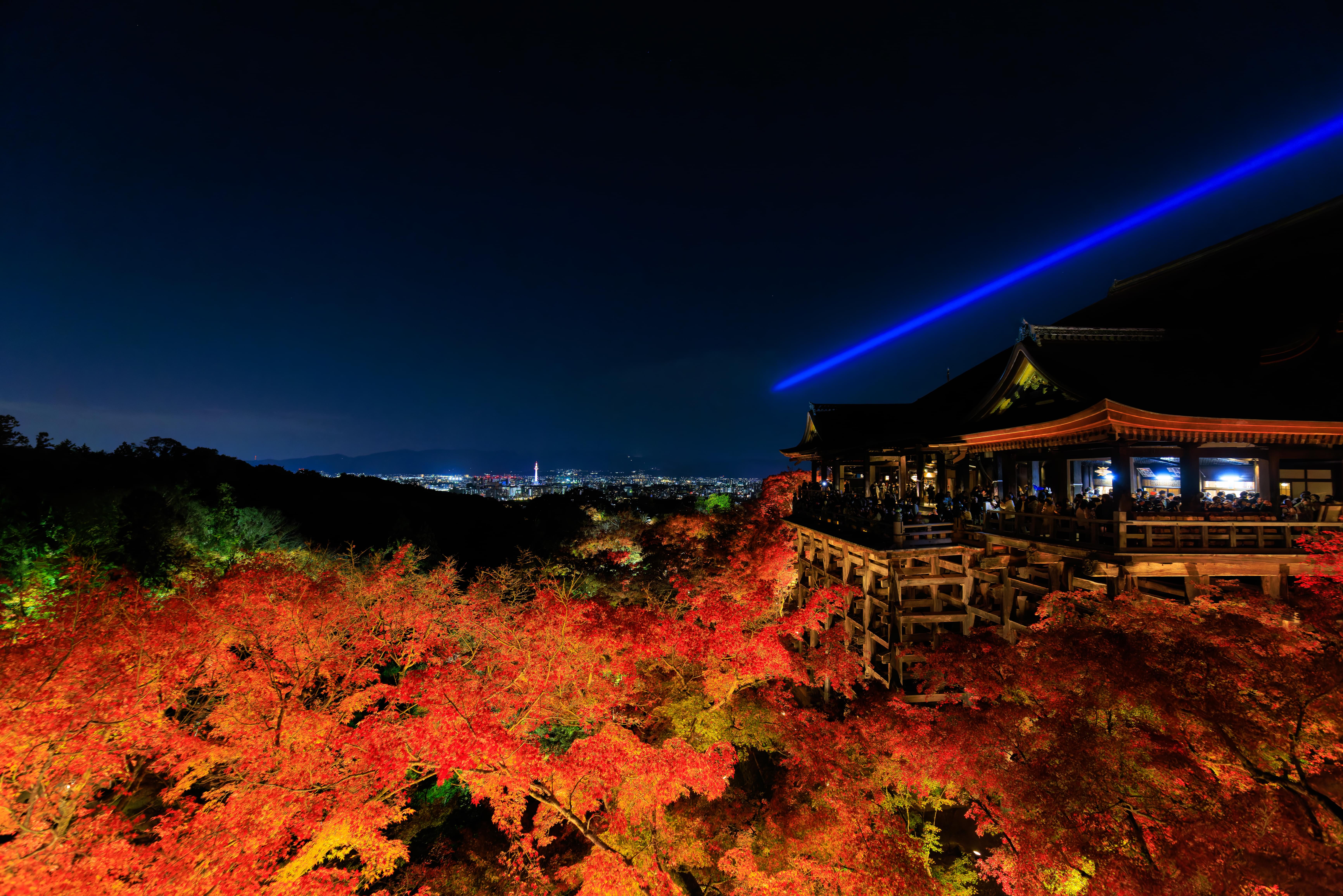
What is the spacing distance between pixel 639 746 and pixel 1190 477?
575 inches

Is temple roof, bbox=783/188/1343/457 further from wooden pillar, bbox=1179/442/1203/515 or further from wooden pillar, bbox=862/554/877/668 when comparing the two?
wooden pillar, bbox=862/554/877/668

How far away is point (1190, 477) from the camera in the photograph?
12.8 metres

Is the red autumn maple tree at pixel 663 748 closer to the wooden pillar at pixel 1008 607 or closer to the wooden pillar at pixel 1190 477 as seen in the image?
the wooden pillar at pixel 1008 607

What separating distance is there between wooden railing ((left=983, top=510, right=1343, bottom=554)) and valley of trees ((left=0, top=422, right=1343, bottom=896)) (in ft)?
2.52

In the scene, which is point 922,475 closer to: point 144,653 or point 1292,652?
point 1292,652

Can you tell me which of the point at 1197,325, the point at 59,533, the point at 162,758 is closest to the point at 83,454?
the point at 59,533

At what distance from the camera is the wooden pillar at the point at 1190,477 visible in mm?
12633

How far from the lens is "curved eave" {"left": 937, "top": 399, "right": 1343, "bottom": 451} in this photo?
34.9ft

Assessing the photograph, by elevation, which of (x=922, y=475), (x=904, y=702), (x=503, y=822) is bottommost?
(x=503, y=822)

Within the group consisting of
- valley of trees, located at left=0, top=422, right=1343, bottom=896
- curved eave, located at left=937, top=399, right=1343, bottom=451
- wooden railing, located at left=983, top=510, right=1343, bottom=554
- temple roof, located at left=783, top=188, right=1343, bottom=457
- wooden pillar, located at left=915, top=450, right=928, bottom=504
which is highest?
temple roof, located at left=783, top=188, right=1343, bottom=457

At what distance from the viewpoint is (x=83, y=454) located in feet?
113

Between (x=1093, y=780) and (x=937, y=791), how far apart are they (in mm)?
5052

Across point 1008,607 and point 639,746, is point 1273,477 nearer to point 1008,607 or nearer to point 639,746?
point 1008,607

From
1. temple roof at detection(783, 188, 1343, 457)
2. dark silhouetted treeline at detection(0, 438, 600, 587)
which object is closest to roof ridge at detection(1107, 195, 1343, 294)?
temple roof at detection(783, 188, 1343, 457)
